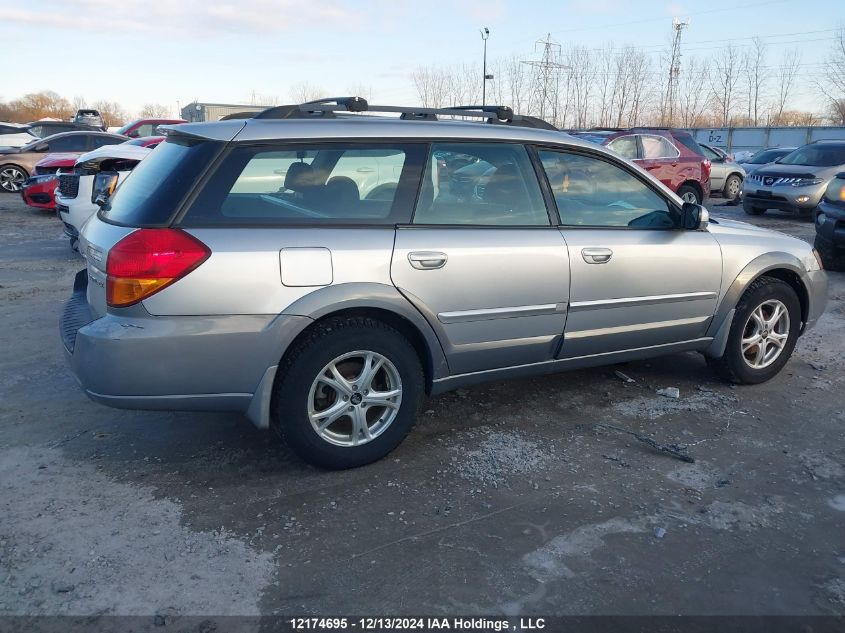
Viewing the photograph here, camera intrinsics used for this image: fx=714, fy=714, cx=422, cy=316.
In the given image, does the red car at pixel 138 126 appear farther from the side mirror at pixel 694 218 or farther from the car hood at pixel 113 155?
the side mirror at pixel 694 218

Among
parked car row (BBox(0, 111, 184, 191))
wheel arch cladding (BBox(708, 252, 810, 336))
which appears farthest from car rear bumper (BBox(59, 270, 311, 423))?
parked car row (BBox(0, 111, 184, 191))

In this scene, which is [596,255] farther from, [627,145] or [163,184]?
[627,145]

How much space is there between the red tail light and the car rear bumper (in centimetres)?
10

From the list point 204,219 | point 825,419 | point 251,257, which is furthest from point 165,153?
point 825,419

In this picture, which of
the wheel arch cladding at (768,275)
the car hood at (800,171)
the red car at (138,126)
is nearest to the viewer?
the wheel arch cladding at (768,275)

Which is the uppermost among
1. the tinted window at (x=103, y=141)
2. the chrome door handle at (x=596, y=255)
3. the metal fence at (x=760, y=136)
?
the metal fence at (x=760, y=136)

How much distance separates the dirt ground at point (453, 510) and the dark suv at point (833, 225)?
4.47 m

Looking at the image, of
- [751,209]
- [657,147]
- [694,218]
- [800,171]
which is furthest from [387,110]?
[751,209]

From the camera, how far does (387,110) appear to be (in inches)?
163

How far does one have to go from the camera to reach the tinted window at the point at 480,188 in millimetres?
3777

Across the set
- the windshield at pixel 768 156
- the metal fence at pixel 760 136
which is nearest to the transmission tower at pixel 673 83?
the metal fence at pixel 760 136

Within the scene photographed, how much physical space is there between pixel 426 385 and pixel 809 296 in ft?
9.82

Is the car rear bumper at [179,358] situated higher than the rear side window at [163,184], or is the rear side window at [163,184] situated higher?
the rear side window at [163,184]

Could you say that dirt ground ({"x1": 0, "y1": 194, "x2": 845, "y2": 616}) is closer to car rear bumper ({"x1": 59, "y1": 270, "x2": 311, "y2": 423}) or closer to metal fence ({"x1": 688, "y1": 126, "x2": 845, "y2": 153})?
car rear bumper ({"x1": 59, "y1": 270, "x2": 311, "y2": 423})
